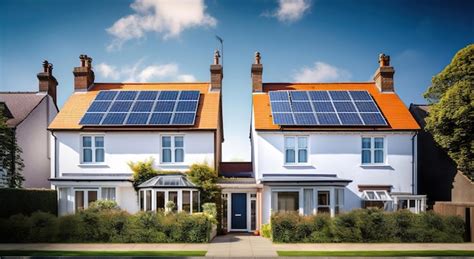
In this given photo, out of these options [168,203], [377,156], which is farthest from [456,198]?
[168,203]

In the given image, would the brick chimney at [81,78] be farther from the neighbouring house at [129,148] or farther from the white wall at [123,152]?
the white wall at [123,152]

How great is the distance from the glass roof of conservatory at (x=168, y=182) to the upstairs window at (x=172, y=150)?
1.36 m

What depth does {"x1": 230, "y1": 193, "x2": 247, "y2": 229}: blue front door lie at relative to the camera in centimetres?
2845

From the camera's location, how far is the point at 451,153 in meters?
27.6

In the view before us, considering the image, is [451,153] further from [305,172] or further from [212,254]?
[212,254]

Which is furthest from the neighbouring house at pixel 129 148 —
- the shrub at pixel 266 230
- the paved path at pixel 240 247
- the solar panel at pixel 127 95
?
the shrub at pixel 266 230

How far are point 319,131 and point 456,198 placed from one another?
910 centimetres

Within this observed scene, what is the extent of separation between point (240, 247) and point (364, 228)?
6087 mm

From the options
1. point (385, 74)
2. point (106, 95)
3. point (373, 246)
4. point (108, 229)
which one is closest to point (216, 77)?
point (106, 95)

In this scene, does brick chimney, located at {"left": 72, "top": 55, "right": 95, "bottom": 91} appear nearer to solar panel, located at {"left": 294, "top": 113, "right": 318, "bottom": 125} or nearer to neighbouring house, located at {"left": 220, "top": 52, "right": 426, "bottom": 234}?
neighbouring house, located at {"left": 220, "top": 52, "right": 426, "bottom": 234}

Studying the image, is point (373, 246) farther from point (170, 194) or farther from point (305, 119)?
point (170, 194)

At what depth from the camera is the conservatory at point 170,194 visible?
87.7 ft

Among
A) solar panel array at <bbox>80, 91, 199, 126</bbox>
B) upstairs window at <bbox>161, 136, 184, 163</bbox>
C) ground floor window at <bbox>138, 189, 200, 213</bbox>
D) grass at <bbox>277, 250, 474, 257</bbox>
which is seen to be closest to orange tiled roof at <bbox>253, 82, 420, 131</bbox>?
solar panel array at <bbox>80, 91, 199, 126</bbox>

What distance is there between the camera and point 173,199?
27.0 meters
